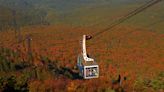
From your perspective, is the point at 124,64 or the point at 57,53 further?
the point at 57,53

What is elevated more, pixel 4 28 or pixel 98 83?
pixel 4 28

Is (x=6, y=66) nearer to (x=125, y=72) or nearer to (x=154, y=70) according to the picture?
(x=125, y=72)

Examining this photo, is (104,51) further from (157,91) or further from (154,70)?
(157,91)

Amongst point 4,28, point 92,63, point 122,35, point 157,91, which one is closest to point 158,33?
point 122,35

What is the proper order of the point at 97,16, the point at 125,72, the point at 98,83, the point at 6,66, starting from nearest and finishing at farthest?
the point at 98,83 < the point at 6,66 < the point at 125,72 < the point at 97,16

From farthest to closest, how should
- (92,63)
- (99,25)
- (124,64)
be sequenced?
(99,25) < (124,64) < (92,63)

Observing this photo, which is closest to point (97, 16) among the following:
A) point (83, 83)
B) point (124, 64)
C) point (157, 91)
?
point (124, 64)

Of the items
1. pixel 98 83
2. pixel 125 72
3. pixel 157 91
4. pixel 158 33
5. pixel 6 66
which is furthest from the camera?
pixel 158 33

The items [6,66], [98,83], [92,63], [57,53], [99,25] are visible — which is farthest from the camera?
[99,25]

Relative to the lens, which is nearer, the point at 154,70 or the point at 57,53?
the point at 154,70
